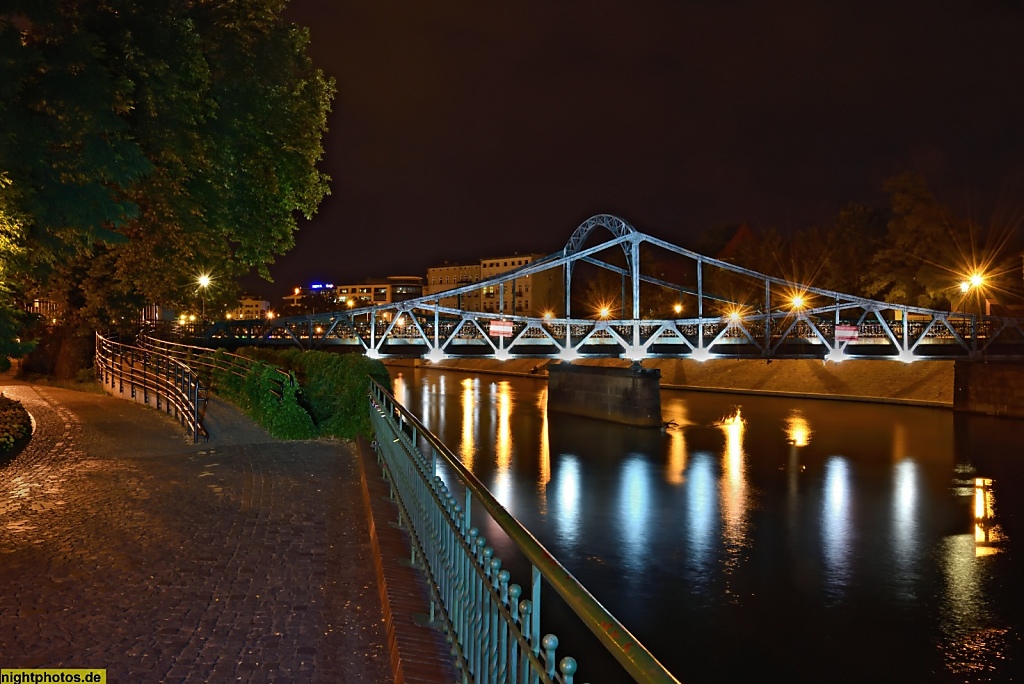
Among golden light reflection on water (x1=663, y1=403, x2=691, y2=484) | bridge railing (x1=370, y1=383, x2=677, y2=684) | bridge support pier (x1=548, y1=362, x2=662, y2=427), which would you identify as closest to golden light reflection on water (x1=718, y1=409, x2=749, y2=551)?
golden light reflection on water (x1=663, y1=403, x2=691, y2=484)

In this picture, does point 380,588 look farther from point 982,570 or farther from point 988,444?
point 988,444

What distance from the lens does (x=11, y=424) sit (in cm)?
1418

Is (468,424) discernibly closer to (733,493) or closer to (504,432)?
(504,432)

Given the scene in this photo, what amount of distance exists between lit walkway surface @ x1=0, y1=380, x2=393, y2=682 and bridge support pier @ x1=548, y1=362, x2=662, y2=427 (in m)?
29.5

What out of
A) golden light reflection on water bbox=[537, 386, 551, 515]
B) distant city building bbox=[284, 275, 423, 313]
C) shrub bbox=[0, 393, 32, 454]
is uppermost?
distant city building bbox=[284, 275, 423, 313]

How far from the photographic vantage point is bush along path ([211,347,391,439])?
14734 mm

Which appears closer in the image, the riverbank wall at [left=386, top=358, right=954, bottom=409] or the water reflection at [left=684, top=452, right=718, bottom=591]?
the water reflection at [left=684, top=452, right=718, bottom=591]

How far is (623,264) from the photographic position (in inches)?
3433

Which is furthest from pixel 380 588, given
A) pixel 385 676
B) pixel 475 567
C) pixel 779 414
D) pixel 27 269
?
pixel 779 414

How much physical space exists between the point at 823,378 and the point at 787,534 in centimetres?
3642

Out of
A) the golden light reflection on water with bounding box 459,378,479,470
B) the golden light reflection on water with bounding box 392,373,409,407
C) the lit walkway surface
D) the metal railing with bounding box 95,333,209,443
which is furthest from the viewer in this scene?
the golden light reflection on water with bounding box 392,373,409,407

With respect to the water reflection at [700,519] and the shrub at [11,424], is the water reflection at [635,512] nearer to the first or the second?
the water reflection at [700,519]

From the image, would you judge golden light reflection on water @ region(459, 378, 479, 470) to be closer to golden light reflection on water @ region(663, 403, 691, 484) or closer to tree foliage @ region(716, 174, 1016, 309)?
golden light reflection on water @ region(663, 403, 691, 484)

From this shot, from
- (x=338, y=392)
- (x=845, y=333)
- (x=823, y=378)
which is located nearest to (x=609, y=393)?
(x=845, y=333)
